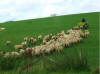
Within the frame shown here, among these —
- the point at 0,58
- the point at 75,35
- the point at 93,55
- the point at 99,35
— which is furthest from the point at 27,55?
the point at 99,35

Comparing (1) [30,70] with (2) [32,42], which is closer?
(1) [30,70]

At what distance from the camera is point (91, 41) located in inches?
310

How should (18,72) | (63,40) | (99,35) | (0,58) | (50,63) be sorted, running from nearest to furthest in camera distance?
(18,72) < (50,63) < (0,58) < (63,40) < (99,35)

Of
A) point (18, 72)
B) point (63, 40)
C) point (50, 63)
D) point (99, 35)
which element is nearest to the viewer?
point (18, 72)

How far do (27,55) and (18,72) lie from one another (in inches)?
55.6

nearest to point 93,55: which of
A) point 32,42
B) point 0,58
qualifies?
point 0,58

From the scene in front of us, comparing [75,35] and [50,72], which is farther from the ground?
[75,35]

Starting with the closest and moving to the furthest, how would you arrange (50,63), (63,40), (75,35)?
(50,63) < (63,40) < (75,35)

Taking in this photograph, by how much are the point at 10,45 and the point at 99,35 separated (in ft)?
10.9

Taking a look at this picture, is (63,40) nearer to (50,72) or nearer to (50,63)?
(50,63)

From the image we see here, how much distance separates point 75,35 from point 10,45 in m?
2.50

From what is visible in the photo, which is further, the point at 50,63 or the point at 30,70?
the point at 50,63

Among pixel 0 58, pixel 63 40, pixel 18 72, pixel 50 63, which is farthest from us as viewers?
pixel 63 40

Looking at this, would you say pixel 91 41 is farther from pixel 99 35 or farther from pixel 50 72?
pixel 50 72
